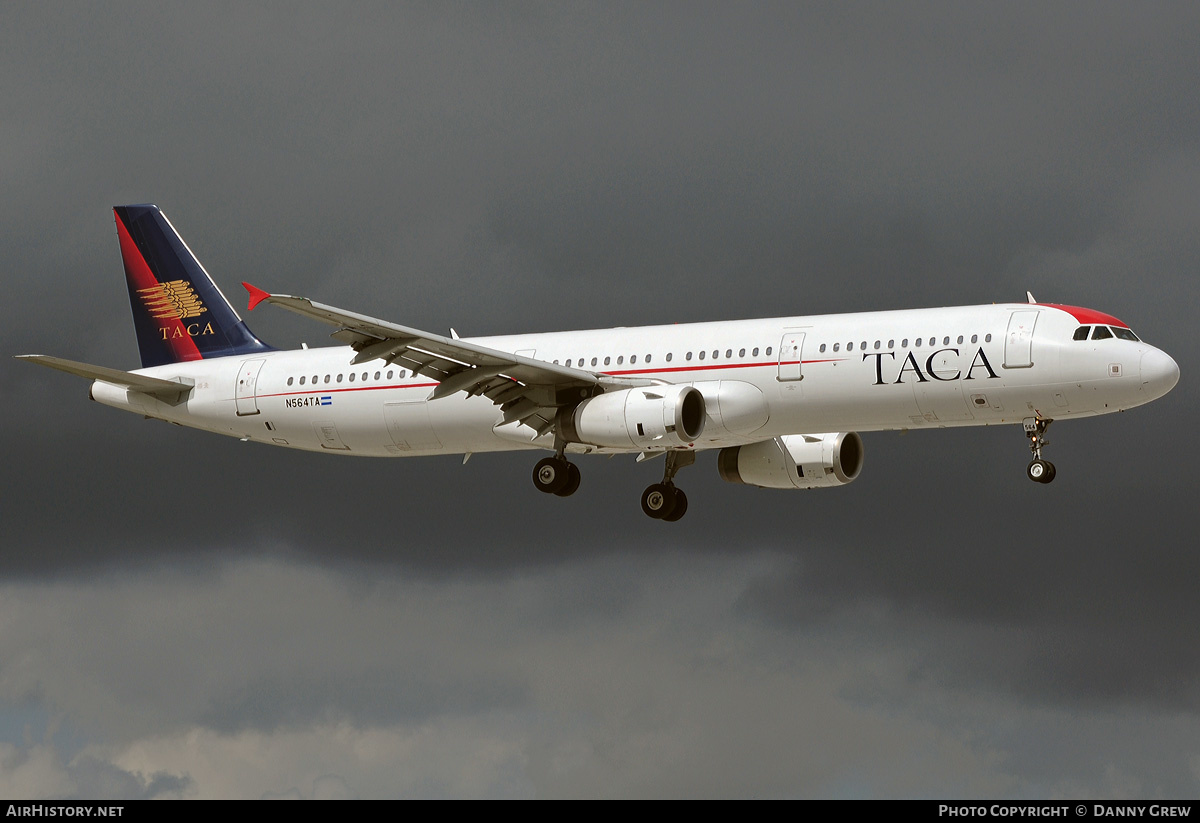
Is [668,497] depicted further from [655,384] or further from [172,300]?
[172,300]

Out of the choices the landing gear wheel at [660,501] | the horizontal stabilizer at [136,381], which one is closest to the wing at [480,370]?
the landing gear wheel at [660,501]

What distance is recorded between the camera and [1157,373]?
4362cm

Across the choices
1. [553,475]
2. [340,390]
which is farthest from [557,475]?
[340,390]

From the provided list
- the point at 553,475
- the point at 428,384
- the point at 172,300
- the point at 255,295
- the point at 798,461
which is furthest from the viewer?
the point at 172,300

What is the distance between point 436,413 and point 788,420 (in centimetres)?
1152

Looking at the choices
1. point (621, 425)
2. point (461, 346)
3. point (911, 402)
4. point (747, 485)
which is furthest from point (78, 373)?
point (911, 402)

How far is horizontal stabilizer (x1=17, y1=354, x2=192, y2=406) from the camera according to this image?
51.8m

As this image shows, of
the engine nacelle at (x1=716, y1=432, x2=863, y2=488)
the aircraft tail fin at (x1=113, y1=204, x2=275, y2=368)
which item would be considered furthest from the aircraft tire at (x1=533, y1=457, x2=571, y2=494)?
the aircraft tail fin at (x1=113, y1=204, x2=275, y2=368)

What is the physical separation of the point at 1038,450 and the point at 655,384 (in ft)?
35.7

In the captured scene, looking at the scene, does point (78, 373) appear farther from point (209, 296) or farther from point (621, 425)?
point (621, 425)

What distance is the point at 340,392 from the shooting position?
5350 centimetres

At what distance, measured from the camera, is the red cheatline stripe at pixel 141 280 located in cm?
5825

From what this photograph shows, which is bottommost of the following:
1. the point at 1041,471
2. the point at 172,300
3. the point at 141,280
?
the point at 1041,471

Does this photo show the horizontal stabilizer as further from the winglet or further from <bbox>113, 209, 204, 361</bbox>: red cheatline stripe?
the winglet
